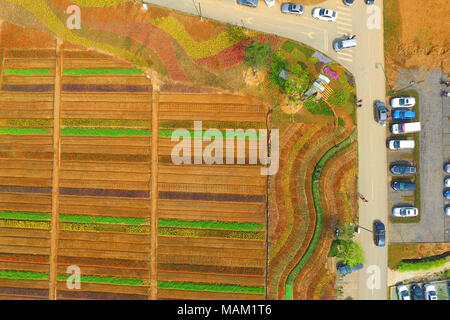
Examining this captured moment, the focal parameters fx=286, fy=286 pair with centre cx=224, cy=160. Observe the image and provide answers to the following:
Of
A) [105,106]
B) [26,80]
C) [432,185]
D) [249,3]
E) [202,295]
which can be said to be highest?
[249,3]

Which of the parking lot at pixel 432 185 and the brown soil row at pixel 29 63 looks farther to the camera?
the brown soil row at pixel 29 63

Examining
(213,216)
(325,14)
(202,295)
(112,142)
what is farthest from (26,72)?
(325,14)

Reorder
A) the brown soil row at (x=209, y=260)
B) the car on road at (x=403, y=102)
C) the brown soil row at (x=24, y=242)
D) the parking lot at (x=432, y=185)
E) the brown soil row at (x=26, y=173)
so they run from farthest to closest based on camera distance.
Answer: the brown soil row at (x=26, y=173) → the brown soil row at (x=24, y=242) → the brown soil row at (x=209, y=260) → the parking lot at (x=432, y=185) → the car on road at (x=403, y=102)

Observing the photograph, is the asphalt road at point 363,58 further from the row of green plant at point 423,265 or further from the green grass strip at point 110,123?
the green grass strip at point 110,123

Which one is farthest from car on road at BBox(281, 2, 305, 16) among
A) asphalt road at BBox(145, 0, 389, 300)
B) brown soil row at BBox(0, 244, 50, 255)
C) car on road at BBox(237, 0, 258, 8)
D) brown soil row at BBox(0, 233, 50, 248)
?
brown soil row at BBox(0, 244, 50, 255)

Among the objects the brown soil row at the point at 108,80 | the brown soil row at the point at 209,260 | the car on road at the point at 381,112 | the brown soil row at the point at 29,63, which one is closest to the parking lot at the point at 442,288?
the brown soil row at the point at 209,260

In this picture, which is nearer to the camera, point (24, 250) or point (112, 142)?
point (112, 142)

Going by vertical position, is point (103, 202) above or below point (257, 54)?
below

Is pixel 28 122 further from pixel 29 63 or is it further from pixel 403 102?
pixel 403 102
